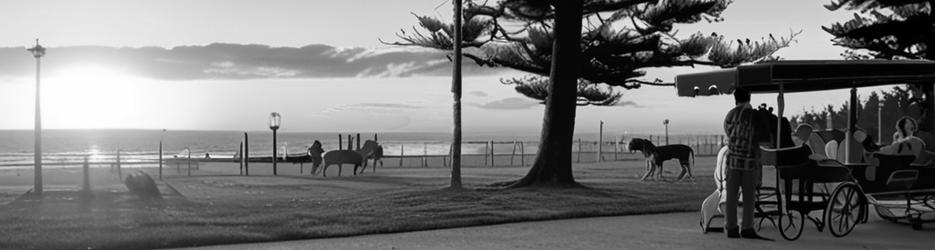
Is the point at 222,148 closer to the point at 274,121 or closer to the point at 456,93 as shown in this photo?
the point at 274,121

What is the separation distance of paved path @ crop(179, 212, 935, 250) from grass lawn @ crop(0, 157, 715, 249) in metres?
0.81

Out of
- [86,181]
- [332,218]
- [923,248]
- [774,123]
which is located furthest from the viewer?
[86,181]

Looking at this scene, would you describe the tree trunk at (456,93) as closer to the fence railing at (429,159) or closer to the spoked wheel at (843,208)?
the spoked wheel at (843,208)

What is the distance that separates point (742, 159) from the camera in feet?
34.0

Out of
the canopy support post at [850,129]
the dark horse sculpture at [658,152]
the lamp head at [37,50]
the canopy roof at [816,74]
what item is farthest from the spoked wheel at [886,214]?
the lamp head at [37,50]

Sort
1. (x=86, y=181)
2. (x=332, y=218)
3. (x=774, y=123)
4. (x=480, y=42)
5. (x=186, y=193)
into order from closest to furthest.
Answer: (x=774, y=123), (x=332, y=218), (x=86, y=181), (x=186, y=193), (x=480, y=42)

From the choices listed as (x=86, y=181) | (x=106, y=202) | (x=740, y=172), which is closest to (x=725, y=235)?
(x=740, y=172)

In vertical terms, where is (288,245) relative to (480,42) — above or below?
below

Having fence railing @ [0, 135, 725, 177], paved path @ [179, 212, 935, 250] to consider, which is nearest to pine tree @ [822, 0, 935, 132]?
Result: fence railing @ [0, 135, 725, 177]

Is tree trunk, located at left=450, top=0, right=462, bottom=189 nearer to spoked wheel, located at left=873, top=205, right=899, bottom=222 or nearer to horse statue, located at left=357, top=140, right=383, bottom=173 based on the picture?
spoked wheel, located at left=873, top=205, right=899, bottom=222

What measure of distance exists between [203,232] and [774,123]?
21.4ft

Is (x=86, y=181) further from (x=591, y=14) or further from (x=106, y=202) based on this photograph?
(x=591, y=14)

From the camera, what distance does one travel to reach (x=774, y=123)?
10.8 meters

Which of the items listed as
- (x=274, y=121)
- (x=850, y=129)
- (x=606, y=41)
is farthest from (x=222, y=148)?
(x=850, y=129)
